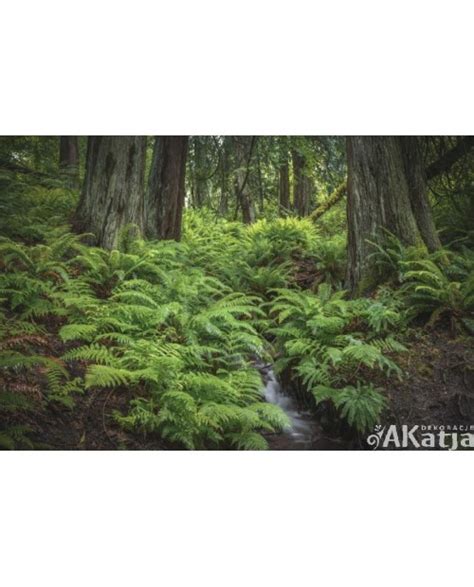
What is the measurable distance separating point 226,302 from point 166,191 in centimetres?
263

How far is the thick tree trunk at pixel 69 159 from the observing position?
4480mm

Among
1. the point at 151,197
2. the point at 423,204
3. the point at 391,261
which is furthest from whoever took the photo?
the point at 151,197

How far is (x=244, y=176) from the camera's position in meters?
6.54

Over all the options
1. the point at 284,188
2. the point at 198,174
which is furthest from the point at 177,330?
the point at 284,188

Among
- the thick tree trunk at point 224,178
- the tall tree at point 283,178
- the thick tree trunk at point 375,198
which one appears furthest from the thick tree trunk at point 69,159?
the thick tree trunk at point 375,198

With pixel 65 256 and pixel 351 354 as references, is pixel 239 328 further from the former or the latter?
pixel 65 256

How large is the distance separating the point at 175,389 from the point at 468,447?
1944 millimetres

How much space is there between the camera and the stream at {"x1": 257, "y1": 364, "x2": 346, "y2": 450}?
3.71 metres

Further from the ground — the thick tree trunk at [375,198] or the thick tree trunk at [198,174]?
the thick tree trunk at [198,174]

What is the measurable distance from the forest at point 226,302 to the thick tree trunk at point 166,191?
2 cm

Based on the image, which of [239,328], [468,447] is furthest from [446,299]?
[239,328]

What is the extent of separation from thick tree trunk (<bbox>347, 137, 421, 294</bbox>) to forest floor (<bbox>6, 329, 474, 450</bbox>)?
3.93 ft

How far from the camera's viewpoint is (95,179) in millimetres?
5734

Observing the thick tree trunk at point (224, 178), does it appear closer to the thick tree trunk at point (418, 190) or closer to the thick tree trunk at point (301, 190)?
the thick tree trunk at point (301, 190)
